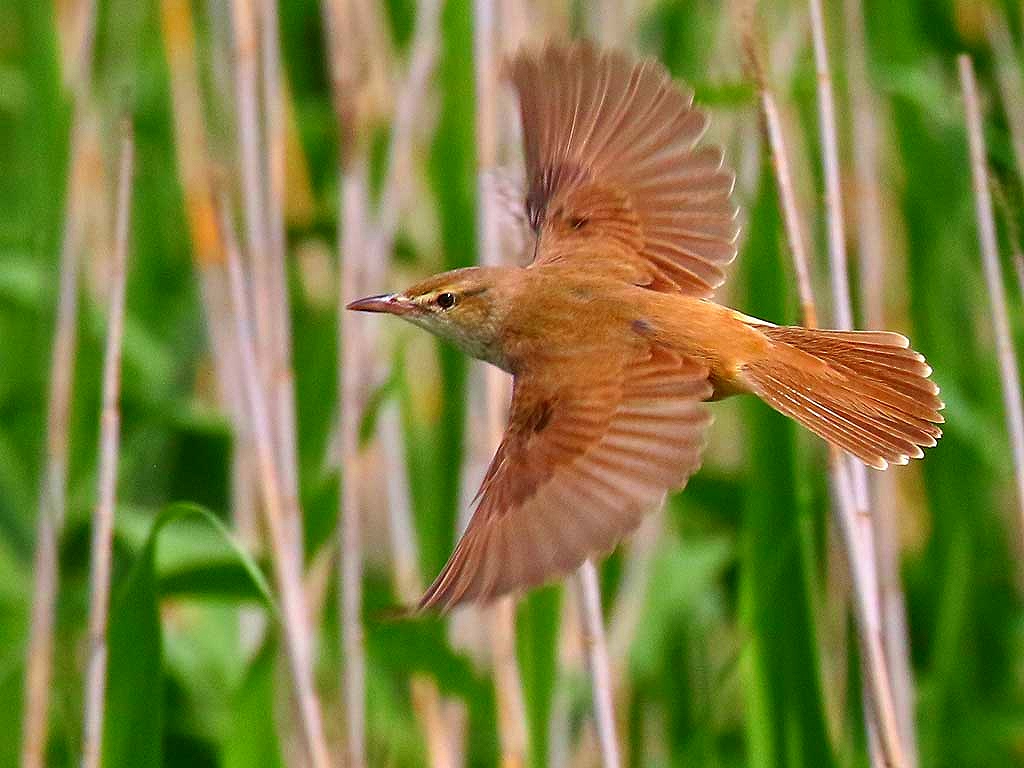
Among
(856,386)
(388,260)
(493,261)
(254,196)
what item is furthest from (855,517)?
(388,260)

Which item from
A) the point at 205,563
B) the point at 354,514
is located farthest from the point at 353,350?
the point at 205,563

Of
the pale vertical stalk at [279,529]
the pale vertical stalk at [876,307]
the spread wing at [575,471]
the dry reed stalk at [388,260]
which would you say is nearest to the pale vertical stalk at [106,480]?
the pale vertical stalk at [279,529]

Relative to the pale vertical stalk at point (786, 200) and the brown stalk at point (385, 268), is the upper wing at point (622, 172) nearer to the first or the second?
the brown stalk at point (385, 268)

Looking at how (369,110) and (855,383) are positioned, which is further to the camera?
(369,110)

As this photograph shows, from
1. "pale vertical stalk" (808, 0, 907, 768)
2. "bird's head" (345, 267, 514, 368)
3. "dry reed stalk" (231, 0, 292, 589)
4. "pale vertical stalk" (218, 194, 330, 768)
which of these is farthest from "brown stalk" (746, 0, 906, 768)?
"dry reed stalk" (231, 0, 292, 589)

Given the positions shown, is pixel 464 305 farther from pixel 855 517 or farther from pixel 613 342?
pixel 855 517

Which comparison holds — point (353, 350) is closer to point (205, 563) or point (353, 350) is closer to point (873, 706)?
point (205, 563)
